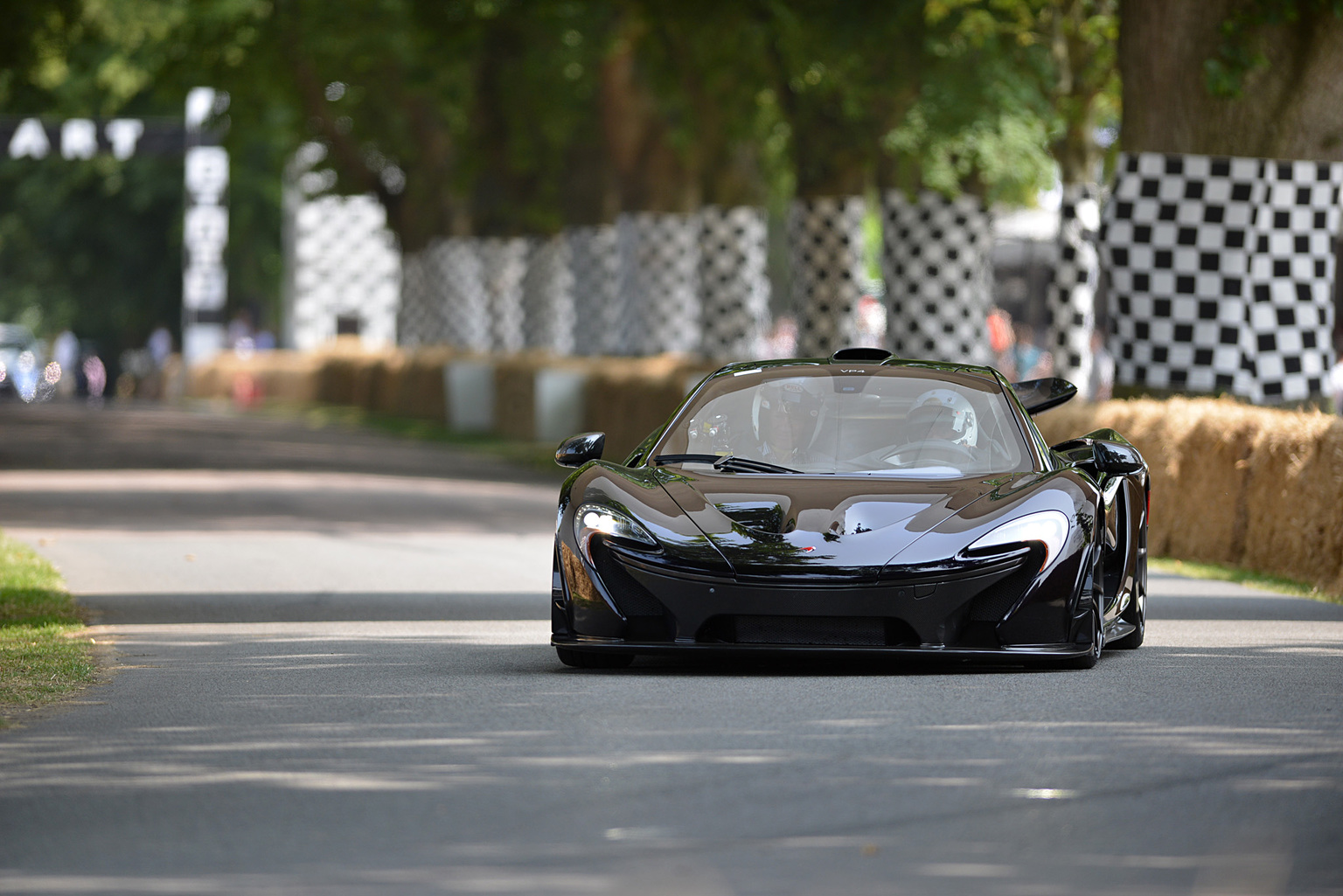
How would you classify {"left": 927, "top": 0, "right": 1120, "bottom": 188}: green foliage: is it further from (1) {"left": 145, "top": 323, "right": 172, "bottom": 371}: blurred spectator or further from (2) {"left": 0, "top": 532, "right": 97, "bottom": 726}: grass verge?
(1) {"left": 145, "top": 323, "right": 172, "bottom": 371}: blurred spectator

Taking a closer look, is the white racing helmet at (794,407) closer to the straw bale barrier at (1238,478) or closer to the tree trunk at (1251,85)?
the straw bale barrier at (1238,478)

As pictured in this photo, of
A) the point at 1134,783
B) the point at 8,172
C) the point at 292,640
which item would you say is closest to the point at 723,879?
the point at 1134,783

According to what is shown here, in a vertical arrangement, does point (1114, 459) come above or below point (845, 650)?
above

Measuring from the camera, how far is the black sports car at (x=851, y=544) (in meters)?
8.04

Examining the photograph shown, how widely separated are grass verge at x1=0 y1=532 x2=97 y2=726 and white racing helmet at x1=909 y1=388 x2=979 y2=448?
11.8ft

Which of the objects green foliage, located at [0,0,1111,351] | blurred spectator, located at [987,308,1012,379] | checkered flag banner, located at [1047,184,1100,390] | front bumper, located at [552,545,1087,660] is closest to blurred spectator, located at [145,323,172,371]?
green foliage, located at [0,0,1111,351]

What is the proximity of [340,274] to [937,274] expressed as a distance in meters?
42.7

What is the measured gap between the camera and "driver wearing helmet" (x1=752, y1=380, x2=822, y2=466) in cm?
909

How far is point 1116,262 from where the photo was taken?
17.1 meters

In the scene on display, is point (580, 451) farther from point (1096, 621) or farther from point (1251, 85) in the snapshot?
point (1251, 85)

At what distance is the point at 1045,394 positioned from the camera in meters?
10.9

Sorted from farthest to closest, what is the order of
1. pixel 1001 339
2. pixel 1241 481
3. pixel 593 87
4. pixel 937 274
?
pixel 1001 339 < pixel 593 87 < pixel 937 274 < pixel 1241 481

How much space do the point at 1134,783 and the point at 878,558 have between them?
6.56 ft

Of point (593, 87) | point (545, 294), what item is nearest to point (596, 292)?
point (545, 294)
